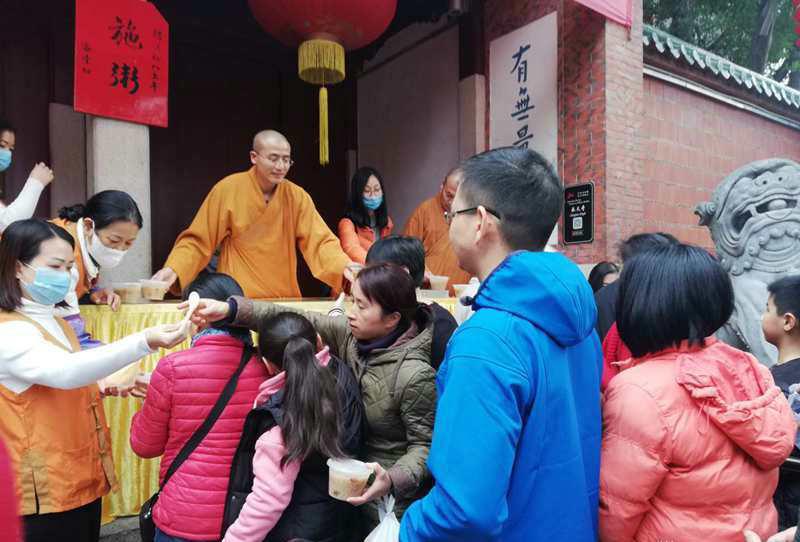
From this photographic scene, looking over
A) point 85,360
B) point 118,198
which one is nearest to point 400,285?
point 85,360

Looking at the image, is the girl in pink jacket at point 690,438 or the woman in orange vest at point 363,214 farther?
the woman in orange vest at point 363,214

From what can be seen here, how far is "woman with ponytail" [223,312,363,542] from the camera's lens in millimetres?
1634

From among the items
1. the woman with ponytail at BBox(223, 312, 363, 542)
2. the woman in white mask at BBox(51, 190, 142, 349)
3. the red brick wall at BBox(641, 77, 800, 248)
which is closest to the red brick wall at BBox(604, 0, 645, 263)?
the red brick wall at BBox(641, 77, 800, 248)

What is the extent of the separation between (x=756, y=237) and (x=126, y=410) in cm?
380

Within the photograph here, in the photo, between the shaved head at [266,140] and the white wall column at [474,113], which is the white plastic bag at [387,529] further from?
the white wall column at [474,113]

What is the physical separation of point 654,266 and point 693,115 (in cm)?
653

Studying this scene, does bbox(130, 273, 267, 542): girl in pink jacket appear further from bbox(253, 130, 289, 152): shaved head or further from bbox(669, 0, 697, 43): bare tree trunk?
bbox(669, 0, 697, 43): bare tree trunk

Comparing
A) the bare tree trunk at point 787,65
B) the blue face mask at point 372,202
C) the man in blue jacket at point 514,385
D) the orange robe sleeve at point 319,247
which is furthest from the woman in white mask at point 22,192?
the bare tree trunk at point 787,65

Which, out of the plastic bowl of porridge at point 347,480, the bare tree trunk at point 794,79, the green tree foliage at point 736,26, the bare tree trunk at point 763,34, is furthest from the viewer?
the bare tree trunk at point 794,79

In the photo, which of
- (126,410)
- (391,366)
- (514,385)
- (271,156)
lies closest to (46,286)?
(391,366)

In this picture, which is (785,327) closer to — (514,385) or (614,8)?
(514,385)

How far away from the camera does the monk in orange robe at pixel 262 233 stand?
13.2 feet

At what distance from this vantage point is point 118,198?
2996 mm

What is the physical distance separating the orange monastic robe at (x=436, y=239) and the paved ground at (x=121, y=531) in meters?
3.16
